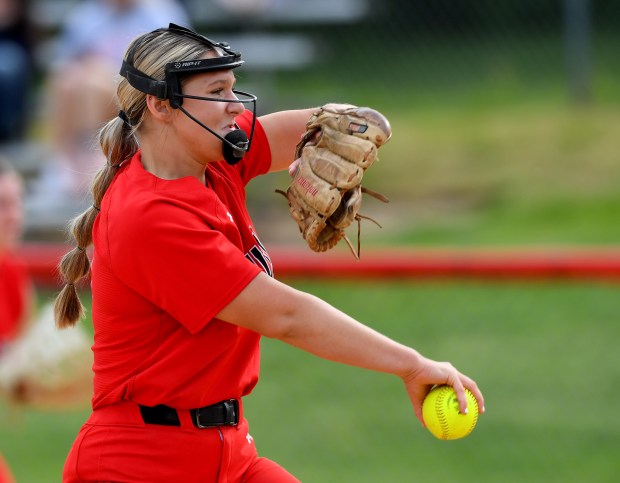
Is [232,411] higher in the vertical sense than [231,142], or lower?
lower

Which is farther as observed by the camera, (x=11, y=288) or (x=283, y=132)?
(x=11, y=288)

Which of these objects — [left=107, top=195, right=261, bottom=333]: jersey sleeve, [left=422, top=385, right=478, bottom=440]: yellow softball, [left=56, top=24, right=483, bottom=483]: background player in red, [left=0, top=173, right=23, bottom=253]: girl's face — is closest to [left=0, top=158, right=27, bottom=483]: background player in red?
[left=0, top=173, right=23, bottom=253]: girl's face

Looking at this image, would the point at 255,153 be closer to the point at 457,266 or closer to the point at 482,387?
the point at 457,266

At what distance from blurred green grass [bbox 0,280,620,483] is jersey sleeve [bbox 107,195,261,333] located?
3.13 metres

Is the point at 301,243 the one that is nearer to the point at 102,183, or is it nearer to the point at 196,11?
the point at 196,11

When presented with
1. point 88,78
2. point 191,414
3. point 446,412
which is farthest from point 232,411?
point 88,78

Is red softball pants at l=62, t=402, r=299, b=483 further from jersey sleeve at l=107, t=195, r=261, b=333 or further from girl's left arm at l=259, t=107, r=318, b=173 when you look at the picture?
girl's left arm at l=259, t=107, r=318, b=173

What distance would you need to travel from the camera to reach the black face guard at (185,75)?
2.99 m

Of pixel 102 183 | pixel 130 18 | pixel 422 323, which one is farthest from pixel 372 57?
pixel 102 183

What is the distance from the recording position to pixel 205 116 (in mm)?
3027

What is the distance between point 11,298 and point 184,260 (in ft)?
9.71

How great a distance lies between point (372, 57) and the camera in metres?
10.0

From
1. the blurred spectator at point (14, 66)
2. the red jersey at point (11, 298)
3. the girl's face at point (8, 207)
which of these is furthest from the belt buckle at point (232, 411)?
the blurred spectator at point (14, 66)

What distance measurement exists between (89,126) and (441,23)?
299cm
